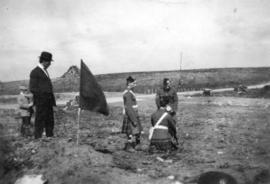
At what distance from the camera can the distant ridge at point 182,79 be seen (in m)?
52.5

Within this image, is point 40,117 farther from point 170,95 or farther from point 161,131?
point 170,95

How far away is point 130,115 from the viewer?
8.80m

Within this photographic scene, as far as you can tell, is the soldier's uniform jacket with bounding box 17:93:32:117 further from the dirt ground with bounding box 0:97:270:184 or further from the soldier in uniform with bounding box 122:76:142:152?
the soldier in uniform with bounding box 122:76:142:152

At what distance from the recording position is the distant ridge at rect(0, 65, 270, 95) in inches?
2066

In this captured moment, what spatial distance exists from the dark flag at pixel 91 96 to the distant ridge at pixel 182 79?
42462 millimetres

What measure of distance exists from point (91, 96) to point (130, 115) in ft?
4.47

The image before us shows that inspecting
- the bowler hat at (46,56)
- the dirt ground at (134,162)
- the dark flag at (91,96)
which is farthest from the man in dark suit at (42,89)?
the dark flag at (91,96)

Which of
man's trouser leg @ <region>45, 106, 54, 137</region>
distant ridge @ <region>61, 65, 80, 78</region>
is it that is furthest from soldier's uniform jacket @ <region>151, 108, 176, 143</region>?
distant ridge @ <region>61, 65, 80, 78</region>

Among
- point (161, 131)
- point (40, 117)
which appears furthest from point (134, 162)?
point (40, 117)

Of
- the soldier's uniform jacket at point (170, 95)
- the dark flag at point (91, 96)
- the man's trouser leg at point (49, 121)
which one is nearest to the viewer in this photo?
the dark flag at point (91, 96)

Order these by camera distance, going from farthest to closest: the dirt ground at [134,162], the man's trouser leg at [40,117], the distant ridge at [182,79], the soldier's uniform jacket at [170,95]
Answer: the distant ridge at [182,79]
the soldier's uniform jacket at [170,95]
the man's trouser leg at [40,117]
the dirt ground at [134,162]

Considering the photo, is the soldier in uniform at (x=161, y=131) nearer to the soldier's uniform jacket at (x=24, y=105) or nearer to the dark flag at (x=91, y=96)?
the dark flag at (x=91, y=96)

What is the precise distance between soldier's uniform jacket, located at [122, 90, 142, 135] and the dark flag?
3.61 feet

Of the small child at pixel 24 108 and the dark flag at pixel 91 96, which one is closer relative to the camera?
the dark flag at pixel 91 96
